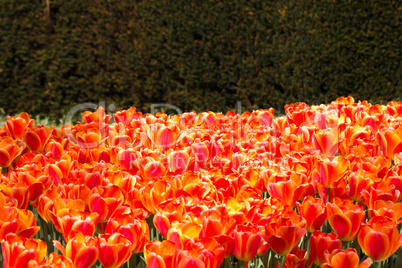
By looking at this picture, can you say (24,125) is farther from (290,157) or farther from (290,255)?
(290,255)

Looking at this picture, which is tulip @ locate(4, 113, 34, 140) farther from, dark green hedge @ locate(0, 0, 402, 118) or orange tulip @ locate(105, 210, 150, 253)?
dark green hedge @ locate(0, 0, 402, 118)

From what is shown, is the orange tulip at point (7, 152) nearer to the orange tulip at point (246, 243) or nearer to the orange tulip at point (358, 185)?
the orange tulip at point (246, 243)

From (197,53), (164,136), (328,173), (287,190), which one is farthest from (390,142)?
(197,53)

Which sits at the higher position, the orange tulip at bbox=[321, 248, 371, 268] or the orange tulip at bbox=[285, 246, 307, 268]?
the orange tulip at bbox=[321, 248, 371, 268]

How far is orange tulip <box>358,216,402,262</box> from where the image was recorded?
1.21m

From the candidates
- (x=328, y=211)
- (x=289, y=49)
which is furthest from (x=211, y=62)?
(x=328, y=211)

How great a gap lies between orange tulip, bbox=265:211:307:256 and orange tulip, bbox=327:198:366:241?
121mm

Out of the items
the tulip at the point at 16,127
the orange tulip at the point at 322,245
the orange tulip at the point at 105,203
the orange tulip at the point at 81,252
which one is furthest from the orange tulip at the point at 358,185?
the tulip at the point at 16,127

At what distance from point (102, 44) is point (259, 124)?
5961 mm

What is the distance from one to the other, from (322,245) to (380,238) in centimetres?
15

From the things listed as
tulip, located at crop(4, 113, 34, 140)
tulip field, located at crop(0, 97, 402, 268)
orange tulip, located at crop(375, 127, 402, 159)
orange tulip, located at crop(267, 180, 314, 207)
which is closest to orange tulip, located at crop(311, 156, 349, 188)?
tulip field, located at crop(0, 97, 402, 268)

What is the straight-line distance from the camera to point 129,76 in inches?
320

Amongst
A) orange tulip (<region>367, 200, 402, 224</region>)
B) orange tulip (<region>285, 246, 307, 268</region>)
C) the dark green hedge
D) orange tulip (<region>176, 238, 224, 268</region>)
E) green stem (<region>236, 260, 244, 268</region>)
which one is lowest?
green stem (<region>236, 260, 244, 268</region>)

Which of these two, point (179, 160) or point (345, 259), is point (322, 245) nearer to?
point (345, 259)
